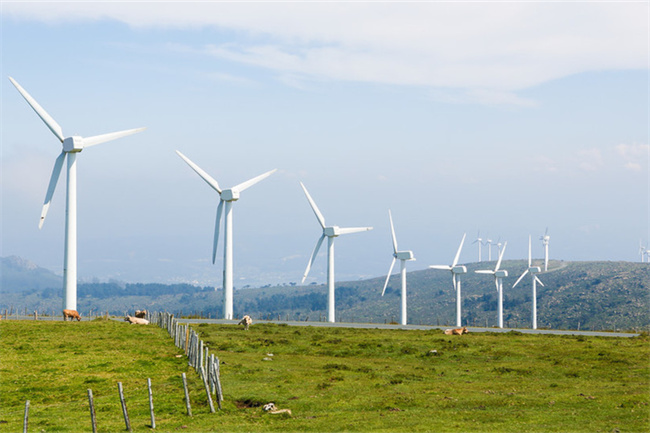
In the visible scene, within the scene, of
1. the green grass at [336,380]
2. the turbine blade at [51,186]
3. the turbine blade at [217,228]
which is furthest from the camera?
the turbine blade at [217,228]

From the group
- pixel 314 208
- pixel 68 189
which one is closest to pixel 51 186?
pixel 68 189

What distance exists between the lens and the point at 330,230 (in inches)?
5733

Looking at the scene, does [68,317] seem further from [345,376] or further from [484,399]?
[484,399]

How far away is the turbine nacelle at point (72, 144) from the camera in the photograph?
102 metres

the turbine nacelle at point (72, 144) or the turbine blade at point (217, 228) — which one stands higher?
the turbine nacelle at point (72, 144)

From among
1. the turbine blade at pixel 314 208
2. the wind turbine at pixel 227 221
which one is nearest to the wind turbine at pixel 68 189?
the wind turbine at pixel 227 221

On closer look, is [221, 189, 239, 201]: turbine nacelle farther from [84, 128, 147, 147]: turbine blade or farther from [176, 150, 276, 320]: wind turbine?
[84, 128, 147, 147]: turbine blade

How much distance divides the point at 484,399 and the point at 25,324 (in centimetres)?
5866

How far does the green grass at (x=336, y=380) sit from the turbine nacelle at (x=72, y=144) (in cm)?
2415

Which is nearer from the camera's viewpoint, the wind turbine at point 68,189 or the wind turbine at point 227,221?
the wind turbine at point 68,189

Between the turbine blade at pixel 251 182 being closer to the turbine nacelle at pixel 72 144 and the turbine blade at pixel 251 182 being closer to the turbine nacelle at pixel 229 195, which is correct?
the turbine nacelle at pixel 229 195

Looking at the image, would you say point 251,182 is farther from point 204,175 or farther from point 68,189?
point 68,189

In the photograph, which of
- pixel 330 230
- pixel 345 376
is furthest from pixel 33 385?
pixel 330 230

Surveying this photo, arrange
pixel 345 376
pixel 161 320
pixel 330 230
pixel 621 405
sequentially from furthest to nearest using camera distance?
pixel 330 230
pixel 161 320
pixel 345 376
pixel 621 405
